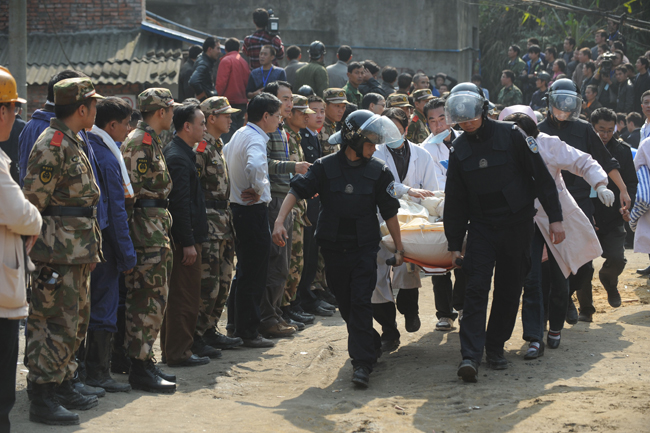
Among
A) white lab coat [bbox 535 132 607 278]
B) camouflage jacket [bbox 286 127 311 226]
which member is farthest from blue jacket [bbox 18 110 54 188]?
white lab coat [bbox 535 132 607 278]

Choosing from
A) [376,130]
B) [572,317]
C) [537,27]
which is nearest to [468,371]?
[376,130]

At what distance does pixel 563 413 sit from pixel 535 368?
47.8 inches

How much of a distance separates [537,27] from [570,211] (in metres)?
22.0

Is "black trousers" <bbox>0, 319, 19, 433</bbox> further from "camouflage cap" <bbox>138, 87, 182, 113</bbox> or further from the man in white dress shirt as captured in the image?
the man in white dress shirt

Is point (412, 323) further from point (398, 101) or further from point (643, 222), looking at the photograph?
point (398, 101)

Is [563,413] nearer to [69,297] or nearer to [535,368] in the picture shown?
[535,368]

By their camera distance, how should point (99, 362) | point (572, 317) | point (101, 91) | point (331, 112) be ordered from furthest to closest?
point (101, 91)
point (331, 112)
point (572, 317)
point (99, 362)

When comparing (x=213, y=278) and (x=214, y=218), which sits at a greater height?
(x=214, y=218)

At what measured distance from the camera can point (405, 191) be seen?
6746 mm

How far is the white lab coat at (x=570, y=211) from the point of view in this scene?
256 inches

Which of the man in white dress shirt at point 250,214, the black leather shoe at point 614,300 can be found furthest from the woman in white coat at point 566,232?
the man in white dress shirt at point 250,214

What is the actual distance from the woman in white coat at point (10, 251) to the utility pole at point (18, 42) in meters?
6.40

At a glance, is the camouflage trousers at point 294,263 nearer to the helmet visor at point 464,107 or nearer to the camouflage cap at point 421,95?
the helmet visor at point 464,107

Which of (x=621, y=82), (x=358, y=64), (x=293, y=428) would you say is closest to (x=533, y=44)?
(x=621, y=82)
